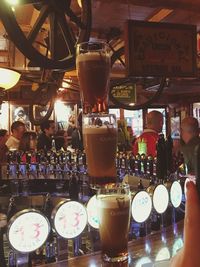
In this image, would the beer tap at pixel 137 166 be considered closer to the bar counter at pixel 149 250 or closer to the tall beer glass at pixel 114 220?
the bar counter at pixel 149 250

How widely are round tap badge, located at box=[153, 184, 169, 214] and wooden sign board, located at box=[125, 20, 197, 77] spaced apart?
3.18ft

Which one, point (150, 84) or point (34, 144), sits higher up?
point (150, 84)

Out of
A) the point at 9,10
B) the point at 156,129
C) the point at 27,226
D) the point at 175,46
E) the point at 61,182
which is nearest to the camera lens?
the point at 9,10

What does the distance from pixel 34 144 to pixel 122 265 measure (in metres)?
6.00

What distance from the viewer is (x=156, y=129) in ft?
16.5

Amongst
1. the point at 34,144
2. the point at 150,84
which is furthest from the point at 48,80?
the point at 34,144

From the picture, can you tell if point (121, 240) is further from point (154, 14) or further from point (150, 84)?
point (154, 14)

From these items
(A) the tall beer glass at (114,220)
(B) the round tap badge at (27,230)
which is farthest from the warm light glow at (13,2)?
(B) the round tap badge at (27,230)

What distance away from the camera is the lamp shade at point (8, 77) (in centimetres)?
419

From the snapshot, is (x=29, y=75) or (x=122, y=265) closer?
(x=122, y=265)

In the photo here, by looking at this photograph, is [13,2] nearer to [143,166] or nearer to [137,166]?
[143,166]

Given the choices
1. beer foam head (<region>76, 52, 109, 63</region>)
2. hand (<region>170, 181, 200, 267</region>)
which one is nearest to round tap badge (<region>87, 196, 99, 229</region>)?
beer foam head (<region>76, 52, 109, 63</region>)

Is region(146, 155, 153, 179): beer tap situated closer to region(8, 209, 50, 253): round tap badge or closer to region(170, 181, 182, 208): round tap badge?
region(170, 181, 182, 208): round tap badge

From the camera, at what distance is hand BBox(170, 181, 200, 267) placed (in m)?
0.78
